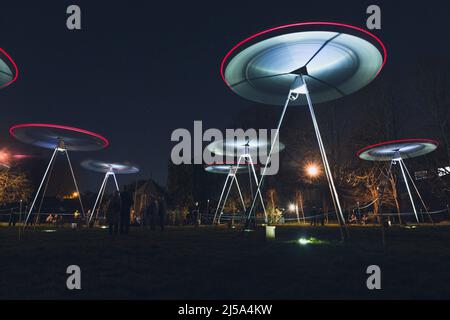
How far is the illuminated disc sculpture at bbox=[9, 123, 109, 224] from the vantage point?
15180mm

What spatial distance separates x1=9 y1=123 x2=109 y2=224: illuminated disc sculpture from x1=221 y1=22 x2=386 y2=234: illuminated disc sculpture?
8.31 metres

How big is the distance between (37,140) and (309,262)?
1696 cm

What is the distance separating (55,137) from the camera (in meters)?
17.3

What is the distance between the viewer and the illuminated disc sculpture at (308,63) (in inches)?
389

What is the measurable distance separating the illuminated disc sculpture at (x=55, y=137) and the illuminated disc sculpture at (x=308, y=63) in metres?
8.31

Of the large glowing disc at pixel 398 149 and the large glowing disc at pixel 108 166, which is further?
the large glowing disc at pixel 108 166

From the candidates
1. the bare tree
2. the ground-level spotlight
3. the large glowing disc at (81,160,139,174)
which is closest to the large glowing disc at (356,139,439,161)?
the large glowing disc at (81,160,139,174)

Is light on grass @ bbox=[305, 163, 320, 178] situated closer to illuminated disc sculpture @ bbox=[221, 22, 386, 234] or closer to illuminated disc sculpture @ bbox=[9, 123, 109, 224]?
illuminated disc sculpture @ bbox=[221, 22, 386, 234]

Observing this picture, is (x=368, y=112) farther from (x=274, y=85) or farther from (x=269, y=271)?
(x=269, y=271)

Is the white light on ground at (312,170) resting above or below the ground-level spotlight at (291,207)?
above

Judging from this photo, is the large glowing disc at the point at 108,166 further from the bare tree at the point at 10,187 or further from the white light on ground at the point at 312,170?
→ the white light on ground at the point at 312,170

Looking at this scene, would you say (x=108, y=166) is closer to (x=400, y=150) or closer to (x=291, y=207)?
(x=400, y=150)

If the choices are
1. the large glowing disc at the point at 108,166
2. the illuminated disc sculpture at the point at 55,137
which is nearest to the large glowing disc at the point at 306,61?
the illuminated disc sculpture at the point at 55,137

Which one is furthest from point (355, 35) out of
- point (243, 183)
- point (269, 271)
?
point (243, 183)
